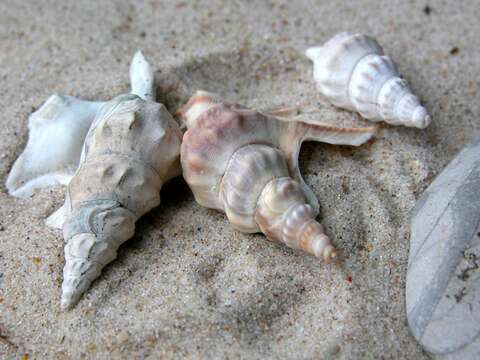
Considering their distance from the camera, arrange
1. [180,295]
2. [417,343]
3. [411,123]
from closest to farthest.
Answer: [417,343], [180,295], [411,123]

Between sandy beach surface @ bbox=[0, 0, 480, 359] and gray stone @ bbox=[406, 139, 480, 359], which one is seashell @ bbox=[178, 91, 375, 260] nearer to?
sandy beach surface @ bbox=[0, 0, 480, 359]

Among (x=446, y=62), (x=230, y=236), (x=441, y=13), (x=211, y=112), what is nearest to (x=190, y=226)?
(x=230, y=236)

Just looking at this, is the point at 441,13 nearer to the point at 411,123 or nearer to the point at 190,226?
the point at 411,123

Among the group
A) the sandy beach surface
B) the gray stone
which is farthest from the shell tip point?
the gray stone

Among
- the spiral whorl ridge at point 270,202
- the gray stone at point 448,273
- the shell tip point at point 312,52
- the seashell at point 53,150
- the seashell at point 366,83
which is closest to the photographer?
the gray stone at point 448,273

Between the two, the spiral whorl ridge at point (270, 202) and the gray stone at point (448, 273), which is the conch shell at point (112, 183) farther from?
the gray stone at point (448, 273)

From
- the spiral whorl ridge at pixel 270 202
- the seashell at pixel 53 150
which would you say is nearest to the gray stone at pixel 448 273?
the spiral whorl ridge at pixel 270 202
